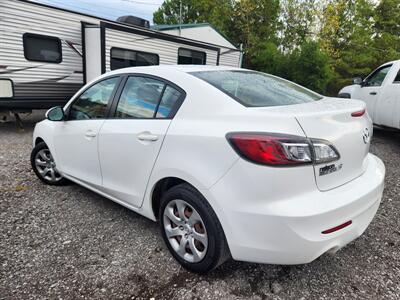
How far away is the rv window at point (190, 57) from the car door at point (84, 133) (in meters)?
6.98

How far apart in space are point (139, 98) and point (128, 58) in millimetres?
6257

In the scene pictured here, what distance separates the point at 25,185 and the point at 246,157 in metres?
3.38

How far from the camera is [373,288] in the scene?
7.50 feet

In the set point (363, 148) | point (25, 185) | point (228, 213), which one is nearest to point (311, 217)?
point (228, 213)

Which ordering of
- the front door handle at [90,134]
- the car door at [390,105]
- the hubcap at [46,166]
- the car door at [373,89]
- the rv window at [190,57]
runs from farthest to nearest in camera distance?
the rv window at [190,57] → the car door at [373,89] → the car door at [390,105] → the hubcap at [46,166] → the front door handle at [90,134]

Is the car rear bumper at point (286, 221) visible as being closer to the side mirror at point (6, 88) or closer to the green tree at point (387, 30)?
the side mirror at point (6, 88)

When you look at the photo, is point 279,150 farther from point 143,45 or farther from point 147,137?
point 143,45

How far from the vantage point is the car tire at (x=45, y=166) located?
13.1 ft

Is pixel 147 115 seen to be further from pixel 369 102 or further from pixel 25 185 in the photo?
pixel 369 102

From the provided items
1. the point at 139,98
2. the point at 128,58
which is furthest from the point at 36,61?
the point at 139,98

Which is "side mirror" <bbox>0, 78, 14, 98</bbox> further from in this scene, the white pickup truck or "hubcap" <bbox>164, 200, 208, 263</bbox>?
the white pickup truck

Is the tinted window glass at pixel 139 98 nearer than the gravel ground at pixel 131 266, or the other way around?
the gravel ground at pixel 131 266

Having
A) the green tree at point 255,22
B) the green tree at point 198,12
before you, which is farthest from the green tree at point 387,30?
the green tree at point 198,12

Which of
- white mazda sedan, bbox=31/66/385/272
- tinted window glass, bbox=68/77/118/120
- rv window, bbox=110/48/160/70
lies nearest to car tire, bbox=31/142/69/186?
tinted window glass, bbox=68/77/118/120
